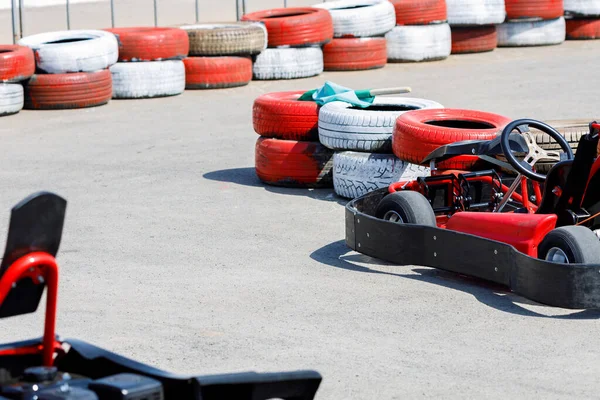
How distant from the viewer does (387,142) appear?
651cm

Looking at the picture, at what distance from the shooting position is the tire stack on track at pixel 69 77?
10.1 m

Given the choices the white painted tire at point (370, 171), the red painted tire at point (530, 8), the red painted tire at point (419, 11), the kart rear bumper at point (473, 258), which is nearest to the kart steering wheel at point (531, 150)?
the kart rear bumper at point (473, 258)

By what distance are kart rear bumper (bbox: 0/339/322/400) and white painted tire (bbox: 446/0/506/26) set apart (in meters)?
11.2

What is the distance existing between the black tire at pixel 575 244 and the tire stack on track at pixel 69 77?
6.55 metres

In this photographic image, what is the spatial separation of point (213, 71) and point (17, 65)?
2.22m

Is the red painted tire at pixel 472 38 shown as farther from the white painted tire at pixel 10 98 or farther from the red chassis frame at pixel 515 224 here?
the red chassis frame at pixel 515 224

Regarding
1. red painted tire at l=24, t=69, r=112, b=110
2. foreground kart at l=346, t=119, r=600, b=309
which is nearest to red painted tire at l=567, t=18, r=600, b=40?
red painted tire at l=24, t=69, r=112, b=110

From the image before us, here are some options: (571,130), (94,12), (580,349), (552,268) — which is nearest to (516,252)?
(552,268)

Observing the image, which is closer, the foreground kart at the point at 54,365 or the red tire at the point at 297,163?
the foreground kart at the point at 54,365

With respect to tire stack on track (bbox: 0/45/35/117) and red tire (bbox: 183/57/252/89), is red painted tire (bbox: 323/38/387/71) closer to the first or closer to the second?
red tire (bbox: 183/57/252/89)

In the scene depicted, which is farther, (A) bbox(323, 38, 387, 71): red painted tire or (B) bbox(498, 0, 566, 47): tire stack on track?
(B) bbox(498, 0, 566, 47): tire stack on track

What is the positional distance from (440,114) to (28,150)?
3435 millimetres

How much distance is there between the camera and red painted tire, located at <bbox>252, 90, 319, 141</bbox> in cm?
693

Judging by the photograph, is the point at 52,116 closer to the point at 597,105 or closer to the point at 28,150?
the point at 28,150
